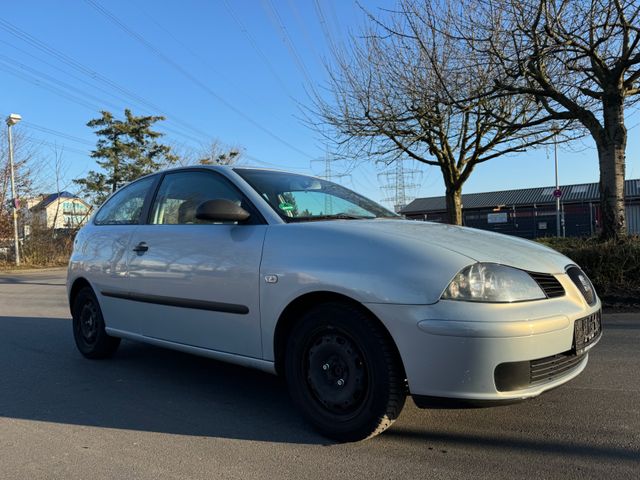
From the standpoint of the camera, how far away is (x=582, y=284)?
3.32 meters

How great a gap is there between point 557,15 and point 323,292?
7.07 m

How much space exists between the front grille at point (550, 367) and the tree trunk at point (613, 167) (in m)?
6.78

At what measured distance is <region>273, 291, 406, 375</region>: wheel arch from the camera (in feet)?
9.97

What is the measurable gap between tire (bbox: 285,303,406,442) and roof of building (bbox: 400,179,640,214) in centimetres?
4467

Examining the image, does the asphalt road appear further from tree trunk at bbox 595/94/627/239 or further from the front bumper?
tree trunk at bbox 595/94/627/239

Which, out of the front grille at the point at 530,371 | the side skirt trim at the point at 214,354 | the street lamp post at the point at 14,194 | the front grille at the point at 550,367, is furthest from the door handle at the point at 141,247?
the street lamp post at the point at 14,194

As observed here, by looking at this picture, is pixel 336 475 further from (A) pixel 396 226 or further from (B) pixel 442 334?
(A) pixel 396 226

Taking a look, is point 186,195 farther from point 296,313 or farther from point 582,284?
point 582,284

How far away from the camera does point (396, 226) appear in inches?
137

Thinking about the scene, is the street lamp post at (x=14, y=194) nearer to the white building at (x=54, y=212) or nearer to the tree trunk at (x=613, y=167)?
the white building at (x=54, y=212)

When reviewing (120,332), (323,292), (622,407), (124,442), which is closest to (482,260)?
(323,292)

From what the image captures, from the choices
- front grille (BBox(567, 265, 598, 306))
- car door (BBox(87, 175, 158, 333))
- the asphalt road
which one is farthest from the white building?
front grille (BBox(567, 265, 598, 306))

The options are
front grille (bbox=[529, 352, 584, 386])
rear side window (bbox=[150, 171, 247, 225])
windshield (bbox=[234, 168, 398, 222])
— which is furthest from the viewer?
rear side window (bbox=[150, 171, 247, 225])

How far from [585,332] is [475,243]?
0.81 m
